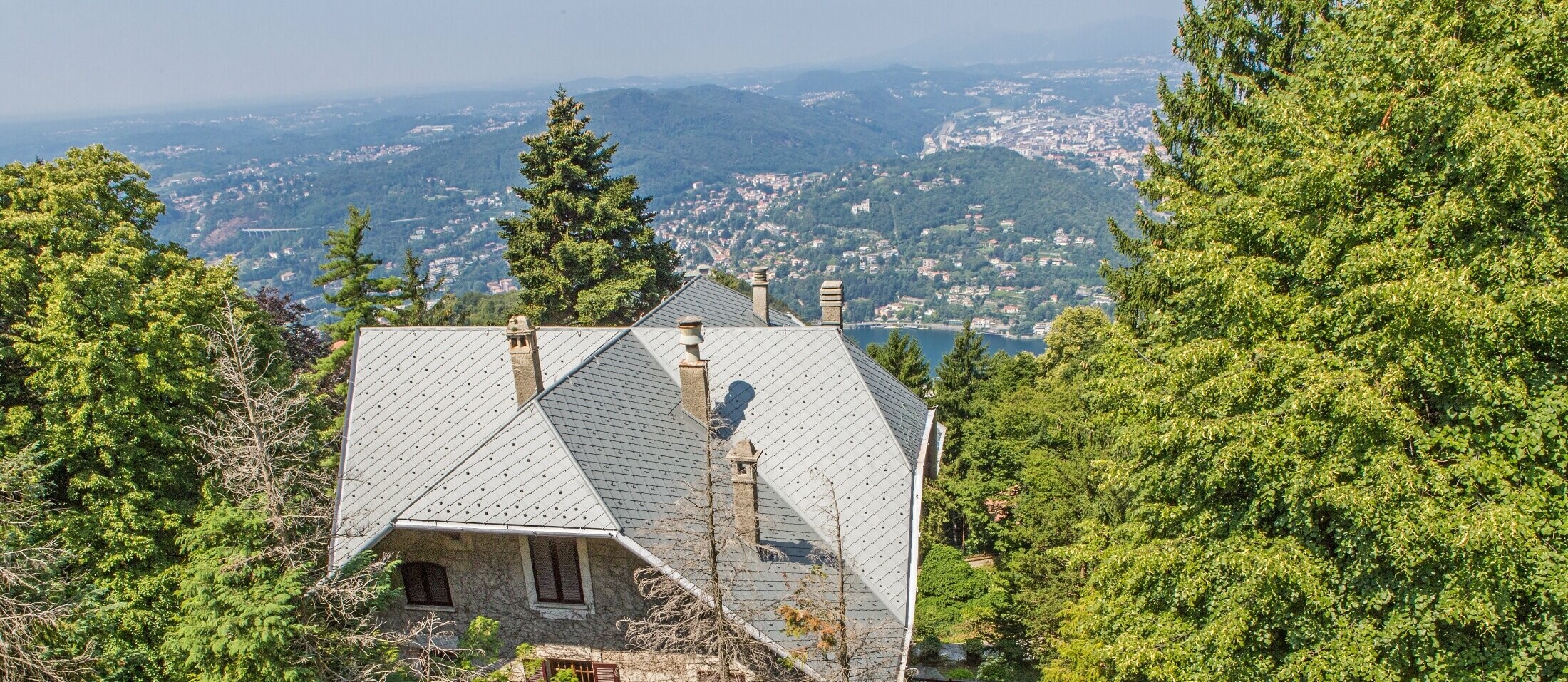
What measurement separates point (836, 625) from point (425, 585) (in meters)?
8.15

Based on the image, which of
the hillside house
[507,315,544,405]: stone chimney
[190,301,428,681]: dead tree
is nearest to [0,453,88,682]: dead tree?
[190,301,428,681]: dead tree

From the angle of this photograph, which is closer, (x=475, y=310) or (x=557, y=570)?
(x=557, y=570)

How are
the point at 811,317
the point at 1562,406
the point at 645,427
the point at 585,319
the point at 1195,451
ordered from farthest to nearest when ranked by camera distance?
1. the point at 811,317
2. the point at 585,319
3. the point at 645,427
4. the point at 1195,451
5. the point at 1562,406

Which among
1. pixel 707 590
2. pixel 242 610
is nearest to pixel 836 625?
pixel 707 590

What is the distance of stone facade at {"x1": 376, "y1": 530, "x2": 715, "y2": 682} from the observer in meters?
15.0

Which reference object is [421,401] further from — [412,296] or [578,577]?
[412,296]

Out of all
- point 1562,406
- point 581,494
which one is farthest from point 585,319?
point 1562,406

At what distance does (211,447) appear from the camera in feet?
36.4

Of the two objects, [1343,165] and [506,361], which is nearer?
[1343,165]

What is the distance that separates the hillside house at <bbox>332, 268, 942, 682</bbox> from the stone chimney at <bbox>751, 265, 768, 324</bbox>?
4.72 meters

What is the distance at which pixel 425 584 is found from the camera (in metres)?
16.0

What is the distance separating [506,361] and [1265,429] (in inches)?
554

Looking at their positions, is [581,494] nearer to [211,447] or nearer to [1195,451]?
[211,447]

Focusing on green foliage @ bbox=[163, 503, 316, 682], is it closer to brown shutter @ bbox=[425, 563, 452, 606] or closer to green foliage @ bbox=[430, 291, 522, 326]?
brown shutter @ bbox=[425, 563, 452, 606]
